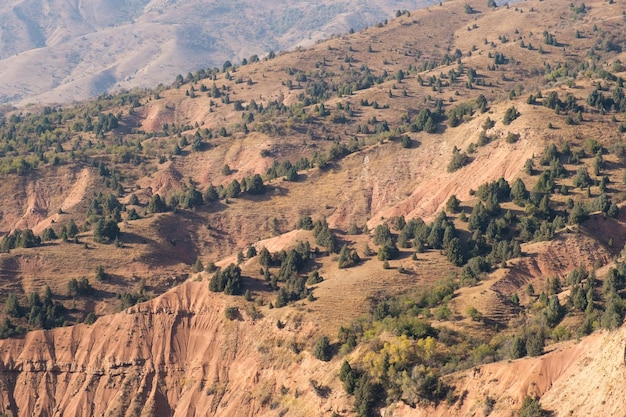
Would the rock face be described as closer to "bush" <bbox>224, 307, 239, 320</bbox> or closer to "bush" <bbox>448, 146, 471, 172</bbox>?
"bush" <bbox>224, 307, 239, 320</bbox>

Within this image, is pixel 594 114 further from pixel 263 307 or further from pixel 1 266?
pixel 1 266

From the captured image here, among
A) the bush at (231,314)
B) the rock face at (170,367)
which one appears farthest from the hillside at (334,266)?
the bush at (231,314)

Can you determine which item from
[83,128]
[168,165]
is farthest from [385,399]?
[83,128]

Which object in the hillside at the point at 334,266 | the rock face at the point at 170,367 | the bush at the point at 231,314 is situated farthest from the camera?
the bush at the point at 231,314

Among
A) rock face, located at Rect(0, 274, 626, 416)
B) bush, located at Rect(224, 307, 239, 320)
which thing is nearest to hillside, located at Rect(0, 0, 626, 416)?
rock face, located at Rect(0, 274, 626, 416)

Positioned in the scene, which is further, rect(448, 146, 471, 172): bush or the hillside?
rect(448, 146, 471, 172): bush

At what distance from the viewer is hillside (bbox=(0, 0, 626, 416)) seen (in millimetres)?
69875

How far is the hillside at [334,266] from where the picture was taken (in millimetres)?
69875

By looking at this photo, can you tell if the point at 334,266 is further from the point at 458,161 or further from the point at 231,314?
the point at 458,161

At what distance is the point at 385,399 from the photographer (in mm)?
68062

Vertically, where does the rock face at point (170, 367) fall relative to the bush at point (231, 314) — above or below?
below

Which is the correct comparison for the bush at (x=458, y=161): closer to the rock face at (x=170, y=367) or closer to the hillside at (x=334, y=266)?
the hillside at (x=334, y=266)

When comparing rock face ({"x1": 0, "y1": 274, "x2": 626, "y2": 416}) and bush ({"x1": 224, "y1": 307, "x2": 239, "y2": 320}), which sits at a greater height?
bush ({"x1": 224, "y1": 307, "x2": 239, "y2": 320})

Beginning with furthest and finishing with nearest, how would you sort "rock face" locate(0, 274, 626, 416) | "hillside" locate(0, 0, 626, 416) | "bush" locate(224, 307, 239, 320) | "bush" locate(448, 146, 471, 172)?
"bush" locate(448, 146, 471, 172)
"bush" locate(224, 307, 239, 320)
"rock face" locate(0, 274, 626, 416)
"hillside" locate(0, 0, 626, 416)
